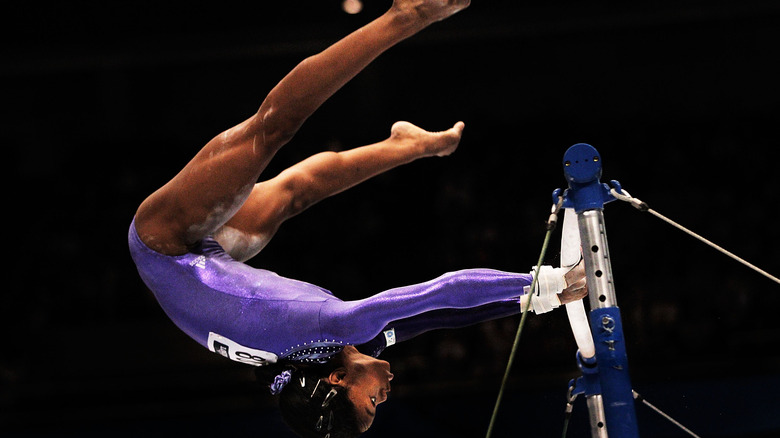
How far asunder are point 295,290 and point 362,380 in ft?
0.92

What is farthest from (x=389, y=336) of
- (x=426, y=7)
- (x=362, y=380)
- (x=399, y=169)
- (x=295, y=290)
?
(x=399, y=169)

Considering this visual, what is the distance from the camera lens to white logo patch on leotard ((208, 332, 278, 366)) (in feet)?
5.58

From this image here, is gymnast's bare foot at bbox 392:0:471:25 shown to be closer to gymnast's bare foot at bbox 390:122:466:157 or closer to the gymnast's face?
gymnast's bare foot at bbox 390:122:466:157

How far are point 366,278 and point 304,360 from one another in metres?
1.78

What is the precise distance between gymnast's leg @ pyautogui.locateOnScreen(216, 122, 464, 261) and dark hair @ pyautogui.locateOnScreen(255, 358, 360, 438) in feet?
1.09

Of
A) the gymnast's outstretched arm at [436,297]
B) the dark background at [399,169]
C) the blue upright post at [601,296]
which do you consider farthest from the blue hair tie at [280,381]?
the dark background at [399,169]

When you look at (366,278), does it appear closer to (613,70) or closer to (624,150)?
(624,150)

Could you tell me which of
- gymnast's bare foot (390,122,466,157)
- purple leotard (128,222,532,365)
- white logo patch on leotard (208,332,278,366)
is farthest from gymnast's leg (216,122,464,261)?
white logo patch on leotard (208,332,278,366)

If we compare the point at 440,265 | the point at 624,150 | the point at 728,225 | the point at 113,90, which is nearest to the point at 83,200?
the point at 113,90

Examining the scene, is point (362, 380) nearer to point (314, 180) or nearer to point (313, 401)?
point (313, 401)

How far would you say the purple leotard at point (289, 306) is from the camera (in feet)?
4.97

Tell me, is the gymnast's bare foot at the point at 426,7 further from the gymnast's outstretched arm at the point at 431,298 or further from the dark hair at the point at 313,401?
the dark hair at the point at 313,401

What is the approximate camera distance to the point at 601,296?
139cm

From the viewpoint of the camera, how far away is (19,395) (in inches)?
122
